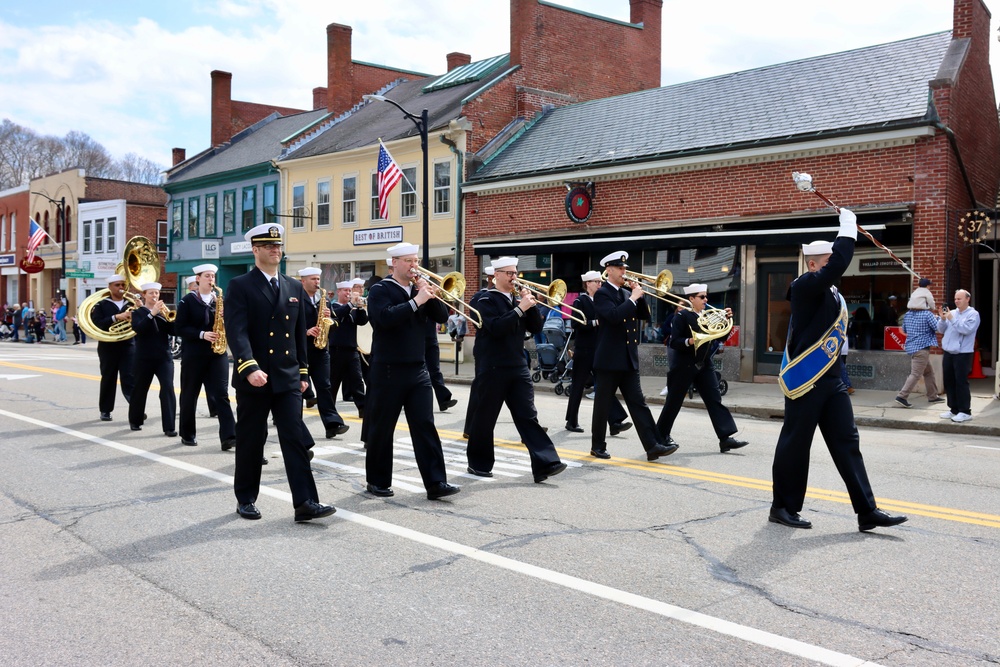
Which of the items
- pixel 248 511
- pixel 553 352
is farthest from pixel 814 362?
pixel 553 352

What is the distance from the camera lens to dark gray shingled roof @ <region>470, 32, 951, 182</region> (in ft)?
59.0

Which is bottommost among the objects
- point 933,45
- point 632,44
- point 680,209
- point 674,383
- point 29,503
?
point 29,503

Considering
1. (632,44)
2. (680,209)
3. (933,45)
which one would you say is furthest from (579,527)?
(632,44)

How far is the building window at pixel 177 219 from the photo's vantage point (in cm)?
4138

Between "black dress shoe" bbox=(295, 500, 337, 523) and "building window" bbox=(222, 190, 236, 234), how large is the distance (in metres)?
32.6

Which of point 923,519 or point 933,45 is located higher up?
point 933,45

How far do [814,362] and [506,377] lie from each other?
275cm

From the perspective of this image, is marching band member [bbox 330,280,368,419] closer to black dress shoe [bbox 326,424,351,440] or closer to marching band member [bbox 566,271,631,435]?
black dress shoe [bbox 326,424,351,440]

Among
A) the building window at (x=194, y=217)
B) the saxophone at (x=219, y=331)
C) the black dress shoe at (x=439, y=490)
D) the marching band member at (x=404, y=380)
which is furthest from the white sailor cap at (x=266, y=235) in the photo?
the building window at (x=194, y=217)

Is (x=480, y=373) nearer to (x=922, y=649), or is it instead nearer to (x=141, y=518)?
(x=141, y=518)

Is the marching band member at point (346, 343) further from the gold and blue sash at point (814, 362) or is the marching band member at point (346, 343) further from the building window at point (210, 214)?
the building window at point (210, 214)

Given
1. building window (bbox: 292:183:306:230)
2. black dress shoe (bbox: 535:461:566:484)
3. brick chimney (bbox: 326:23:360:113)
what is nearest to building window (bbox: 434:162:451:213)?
building window (bbox: 292:183:306:230)

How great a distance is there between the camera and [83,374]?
2019cm

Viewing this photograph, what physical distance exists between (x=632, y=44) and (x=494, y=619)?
28.1m
